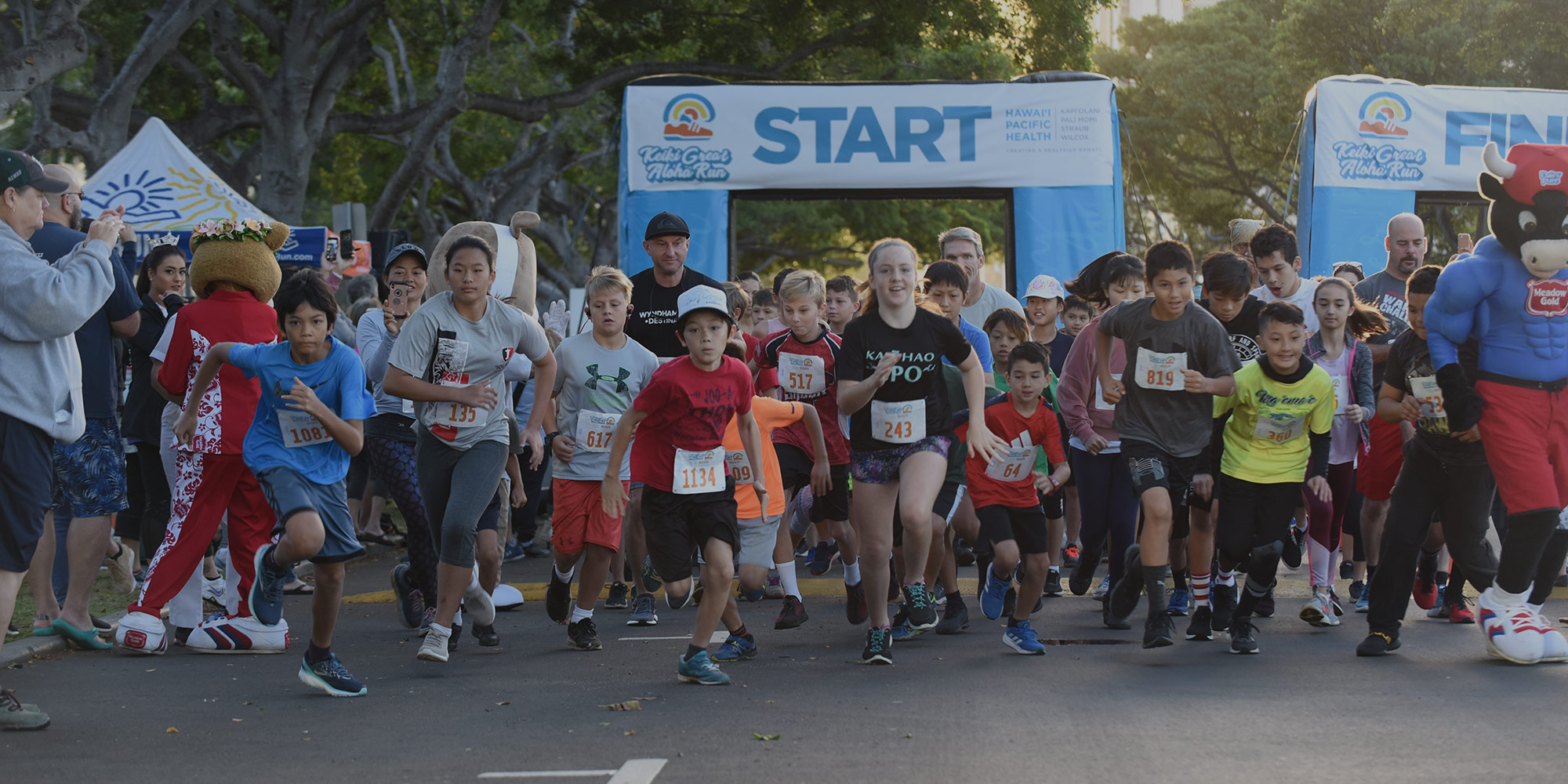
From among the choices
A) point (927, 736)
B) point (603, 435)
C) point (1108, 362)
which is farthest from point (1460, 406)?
point (603, 435)

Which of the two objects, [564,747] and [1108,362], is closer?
[564,747]

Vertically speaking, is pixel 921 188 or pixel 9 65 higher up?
pixel 9 65

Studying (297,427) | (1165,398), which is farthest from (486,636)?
(1165,398)

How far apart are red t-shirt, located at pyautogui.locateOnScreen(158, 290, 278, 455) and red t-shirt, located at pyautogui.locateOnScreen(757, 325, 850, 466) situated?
102 inches

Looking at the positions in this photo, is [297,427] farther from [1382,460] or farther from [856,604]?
[1382,460]

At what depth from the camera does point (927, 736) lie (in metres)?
5.62

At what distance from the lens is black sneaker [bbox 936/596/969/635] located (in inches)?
328

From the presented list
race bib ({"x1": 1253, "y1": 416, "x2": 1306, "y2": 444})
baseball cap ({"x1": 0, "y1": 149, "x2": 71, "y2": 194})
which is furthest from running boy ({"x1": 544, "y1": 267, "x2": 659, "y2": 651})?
race bib ({"x1": 1253, "y1": 416, "x2": 1306, "y2": 444})

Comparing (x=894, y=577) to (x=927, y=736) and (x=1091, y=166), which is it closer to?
(x=927, y=736)

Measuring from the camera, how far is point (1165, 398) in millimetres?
7723

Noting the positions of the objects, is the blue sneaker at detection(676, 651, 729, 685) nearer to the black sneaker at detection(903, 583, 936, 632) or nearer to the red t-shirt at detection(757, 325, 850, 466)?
the black sneaker at detection(903, 583, 936, 632)

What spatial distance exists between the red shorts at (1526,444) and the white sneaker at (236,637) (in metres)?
5.48

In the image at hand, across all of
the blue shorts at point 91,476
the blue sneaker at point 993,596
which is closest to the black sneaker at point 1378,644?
the blue sneaker at point 993,596

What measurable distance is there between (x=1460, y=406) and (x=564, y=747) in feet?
13.0
